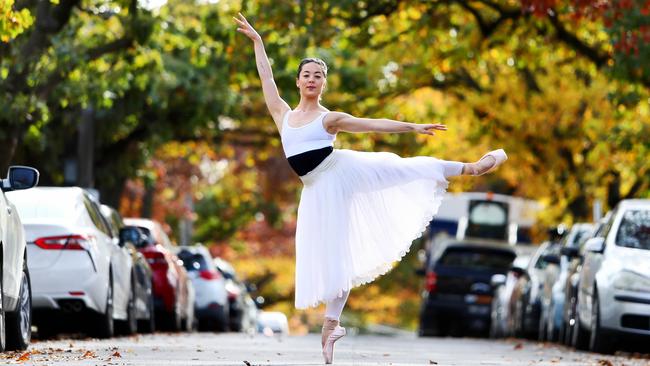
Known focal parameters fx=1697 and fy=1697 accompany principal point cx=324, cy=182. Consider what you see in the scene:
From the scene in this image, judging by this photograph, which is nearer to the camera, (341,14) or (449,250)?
(341,14)

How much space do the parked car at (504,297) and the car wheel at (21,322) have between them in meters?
14.3

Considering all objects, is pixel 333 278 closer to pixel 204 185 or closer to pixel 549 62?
pixel 549 62

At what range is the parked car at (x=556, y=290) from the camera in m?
22.0

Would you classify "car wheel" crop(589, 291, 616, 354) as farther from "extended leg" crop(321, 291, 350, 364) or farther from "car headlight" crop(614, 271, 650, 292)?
"extended leg" crop(321, 291, 350, 364)

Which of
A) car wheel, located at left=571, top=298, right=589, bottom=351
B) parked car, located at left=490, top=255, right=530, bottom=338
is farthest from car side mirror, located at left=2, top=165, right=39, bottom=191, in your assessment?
parked car, located at left=490, top=255, right=530, bottom=338

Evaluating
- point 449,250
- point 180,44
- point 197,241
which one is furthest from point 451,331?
point 197,241

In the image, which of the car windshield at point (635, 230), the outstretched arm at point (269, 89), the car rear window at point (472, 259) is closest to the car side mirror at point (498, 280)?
the car rear window at point (472, 259)

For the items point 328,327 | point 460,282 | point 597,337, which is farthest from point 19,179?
point 460,282

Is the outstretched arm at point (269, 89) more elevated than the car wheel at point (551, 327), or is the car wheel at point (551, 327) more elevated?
the outstretched arm at point (269, 89)

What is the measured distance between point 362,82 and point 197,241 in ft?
73.0

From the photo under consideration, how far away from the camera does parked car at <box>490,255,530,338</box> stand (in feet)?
90.3

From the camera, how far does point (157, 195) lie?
4819 centimetres

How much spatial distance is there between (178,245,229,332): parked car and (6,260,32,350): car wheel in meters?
15.1

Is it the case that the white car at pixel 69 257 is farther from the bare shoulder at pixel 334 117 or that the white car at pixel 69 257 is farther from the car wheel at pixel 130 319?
the bare shoulder at pixel 334 117
